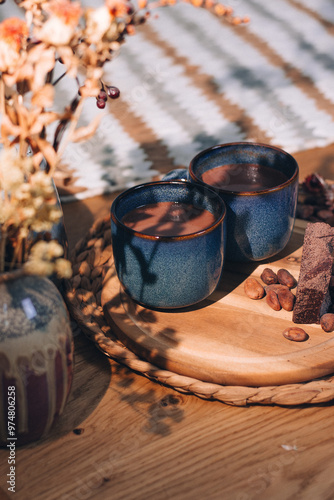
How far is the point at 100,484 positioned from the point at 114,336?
243 millimetres

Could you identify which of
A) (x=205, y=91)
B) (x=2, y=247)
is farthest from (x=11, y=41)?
(x=205, y=91)

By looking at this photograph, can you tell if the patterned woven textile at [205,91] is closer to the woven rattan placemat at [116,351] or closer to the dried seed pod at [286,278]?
the woven rattan placemat at [116,351]

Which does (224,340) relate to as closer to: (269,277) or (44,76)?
(269,277)

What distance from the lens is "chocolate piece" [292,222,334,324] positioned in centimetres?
78

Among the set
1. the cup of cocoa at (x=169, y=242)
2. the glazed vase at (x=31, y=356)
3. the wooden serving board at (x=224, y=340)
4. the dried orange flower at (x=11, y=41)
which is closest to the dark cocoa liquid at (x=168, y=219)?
the cup of cocoa at (x=169, y=242)

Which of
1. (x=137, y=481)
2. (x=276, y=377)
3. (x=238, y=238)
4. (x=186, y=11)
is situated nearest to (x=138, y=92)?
(x=186, y=11)

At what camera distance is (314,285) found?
78 cm

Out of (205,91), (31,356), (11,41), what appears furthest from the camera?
(205,91)

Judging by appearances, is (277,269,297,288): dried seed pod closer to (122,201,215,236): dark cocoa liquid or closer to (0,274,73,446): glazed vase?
(122,201,215,236): dark cocoa liquid

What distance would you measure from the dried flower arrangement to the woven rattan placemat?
0.23m

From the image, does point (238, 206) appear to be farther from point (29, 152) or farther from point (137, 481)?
point (137, 481)

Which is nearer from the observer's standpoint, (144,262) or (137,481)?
(137,481)

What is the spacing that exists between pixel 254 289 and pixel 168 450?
0.97ft

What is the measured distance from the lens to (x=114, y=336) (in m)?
0.83
